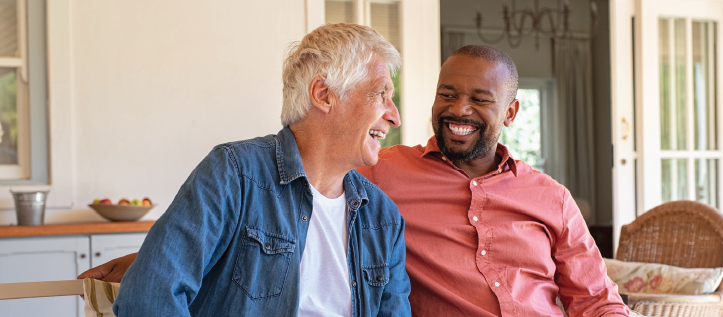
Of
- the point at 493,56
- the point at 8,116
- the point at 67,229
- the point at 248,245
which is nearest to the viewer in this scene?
the point at 248,245

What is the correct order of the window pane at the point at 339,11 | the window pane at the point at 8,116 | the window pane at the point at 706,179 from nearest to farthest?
the window pane at the point at 8,116
the window pane at the point at 339,11
the window pane at the point at 706,179

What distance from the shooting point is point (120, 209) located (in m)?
3.01

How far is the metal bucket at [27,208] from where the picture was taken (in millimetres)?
2881

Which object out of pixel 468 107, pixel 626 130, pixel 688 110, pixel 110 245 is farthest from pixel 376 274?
pixel 688 110

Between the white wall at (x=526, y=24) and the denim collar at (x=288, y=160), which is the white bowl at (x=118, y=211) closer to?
the denim collar at (x=288, y=160)

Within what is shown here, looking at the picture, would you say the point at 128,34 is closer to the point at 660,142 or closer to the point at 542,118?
the point at 660,142

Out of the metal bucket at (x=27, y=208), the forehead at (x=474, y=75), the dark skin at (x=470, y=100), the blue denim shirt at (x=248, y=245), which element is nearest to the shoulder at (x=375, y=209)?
the blue denim shirt at (x=248, y=245)

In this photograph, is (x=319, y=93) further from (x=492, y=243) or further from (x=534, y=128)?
(x=534, y=128)

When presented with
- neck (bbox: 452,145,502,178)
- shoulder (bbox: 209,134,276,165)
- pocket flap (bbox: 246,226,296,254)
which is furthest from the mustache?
pocket flap (bbox: 246,226,296,254)

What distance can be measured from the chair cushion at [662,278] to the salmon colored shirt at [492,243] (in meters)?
0.64

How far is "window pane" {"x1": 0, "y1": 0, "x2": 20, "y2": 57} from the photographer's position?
126 inches

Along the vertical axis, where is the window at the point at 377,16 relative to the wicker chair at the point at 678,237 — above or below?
above

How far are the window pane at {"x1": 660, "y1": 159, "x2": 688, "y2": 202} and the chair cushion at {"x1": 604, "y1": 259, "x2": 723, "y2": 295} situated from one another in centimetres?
209

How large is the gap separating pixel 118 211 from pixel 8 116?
2.66ft
